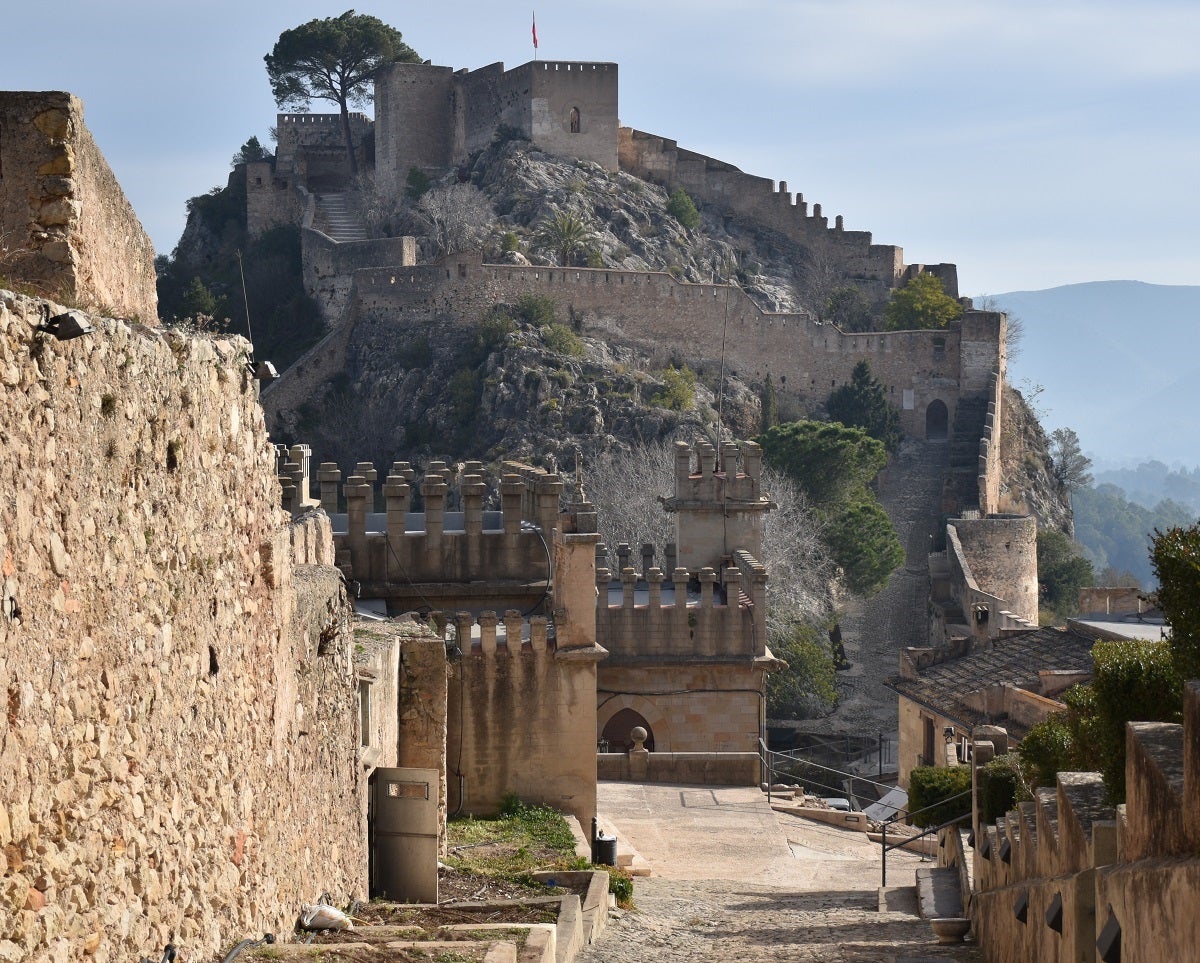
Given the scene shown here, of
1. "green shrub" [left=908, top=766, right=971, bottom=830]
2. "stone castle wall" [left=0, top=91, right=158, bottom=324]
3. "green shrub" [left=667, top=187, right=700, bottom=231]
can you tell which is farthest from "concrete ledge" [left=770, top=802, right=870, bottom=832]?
"green shrub" [left=667, top=187, right=700, bottom=231]

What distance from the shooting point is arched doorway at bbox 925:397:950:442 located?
55.7 m

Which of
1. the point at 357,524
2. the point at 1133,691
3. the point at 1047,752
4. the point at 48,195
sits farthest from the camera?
the point at 357,524

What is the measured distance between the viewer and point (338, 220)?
60.0m

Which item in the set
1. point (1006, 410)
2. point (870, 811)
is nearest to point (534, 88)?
point (1006, 410)

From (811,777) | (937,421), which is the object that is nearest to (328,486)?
(811,777)

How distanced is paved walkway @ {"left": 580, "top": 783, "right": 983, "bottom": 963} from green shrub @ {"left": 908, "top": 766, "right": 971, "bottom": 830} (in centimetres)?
47

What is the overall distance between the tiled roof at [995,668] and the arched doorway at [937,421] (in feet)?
88.2

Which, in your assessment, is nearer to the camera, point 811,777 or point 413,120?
Result: point 811,777

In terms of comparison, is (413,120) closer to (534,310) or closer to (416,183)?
(416,183)

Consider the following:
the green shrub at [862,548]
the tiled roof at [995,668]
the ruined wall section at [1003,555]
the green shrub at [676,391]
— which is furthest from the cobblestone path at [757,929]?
the green shrub at [676,391]

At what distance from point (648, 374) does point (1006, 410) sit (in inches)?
495

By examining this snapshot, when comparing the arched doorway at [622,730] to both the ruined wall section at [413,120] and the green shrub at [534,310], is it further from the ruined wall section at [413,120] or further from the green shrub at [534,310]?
the ruined wall section at [413,120]

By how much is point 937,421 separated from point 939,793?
39.5 m

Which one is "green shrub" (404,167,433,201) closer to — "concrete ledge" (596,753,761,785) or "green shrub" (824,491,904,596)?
"green shrub" (824,491,904,596)
